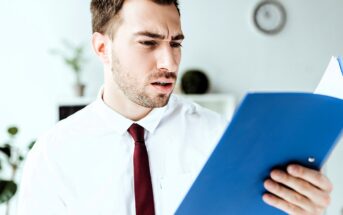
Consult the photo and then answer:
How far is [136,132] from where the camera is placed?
1.18 metres

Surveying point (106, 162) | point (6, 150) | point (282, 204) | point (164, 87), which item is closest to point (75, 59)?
point (6, 150)

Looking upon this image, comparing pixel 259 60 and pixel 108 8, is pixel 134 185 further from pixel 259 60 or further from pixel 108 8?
pixel 259 60

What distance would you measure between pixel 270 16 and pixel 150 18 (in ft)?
9.63

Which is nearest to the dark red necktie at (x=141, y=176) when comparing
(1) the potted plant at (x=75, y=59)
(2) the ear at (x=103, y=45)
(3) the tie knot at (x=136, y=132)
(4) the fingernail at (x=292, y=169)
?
(3) the tie knot at (x=136, y=132)

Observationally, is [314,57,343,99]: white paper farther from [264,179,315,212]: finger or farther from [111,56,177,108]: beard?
[111,56,177,108]: beard

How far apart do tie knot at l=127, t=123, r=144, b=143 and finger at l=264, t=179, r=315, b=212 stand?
0.46 m

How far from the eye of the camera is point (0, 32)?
3.49 metres

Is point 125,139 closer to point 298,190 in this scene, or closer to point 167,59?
point 167,59

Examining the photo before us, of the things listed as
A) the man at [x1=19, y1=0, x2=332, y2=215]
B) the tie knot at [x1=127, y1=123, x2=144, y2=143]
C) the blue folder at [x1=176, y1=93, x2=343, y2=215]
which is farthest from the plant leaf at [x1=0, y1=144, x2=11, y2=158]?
the blue folder at [x1=176, y1=93, x2=343, y2=215]

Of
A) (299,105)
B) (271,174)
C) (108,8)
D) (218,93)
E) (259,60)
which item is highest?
(108,8)

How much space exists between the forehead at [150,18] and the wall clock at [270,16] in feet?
9.27

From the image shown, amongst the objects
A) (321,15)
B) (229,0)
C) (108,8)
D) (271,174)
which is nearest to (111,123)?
(108,8)

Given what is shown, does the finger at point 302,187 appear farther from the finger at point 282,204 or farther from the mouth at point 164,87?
the mouth at point 164,87

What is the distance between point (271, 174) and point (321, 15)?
11.1 ft
